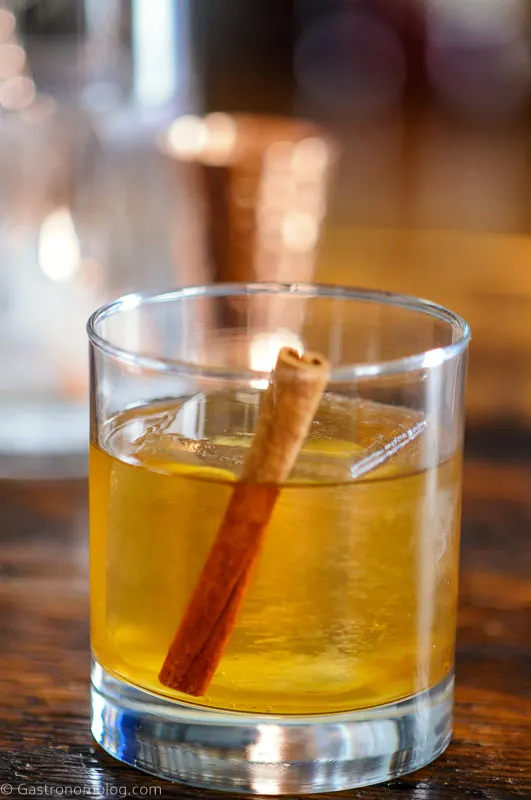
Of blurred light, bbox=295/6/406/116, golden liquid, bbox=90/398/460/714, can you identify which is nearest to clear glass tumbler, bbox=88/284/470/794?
golden liquid, bbox=90/398/460/714

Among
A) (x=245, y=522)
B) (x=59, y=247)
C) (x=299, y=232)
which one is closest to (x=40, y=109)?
(x=59, y=247)

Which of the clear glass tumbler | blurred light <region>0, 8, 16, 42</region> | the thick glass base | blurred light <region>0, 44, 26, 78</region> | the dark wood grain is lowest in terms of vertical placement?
the dark wood grain

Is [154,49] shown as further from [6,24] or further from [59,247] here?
[59,247]

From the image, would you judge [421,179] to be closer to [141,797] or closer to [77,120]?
[77,120]

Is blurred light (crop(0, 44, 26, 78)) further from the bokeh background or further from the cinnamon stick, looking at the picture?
the cinnamon stick

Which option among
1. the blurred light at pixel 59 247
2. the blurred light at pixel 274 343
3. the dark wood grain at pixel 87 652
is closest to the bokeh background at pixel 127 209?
the blurred light at pixel 59 247

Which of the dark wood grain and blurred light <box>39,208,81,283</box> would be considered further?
blurred light <box>39,208,81,283</box>

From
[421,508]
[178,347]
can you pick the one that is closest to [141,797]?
[421,508]

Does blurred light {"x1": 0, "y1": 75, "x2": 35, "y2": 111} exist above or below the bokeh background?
above

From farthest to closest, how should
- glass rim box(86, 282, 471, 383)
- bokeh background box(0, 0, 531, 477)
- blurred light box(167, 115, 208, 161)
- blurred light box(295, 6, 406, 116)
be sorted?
1. blurred light box(295, 6, 406, 116)
2. blurred light box(167, 115, 208, 161)
3. bokeh background box(0, 0, 531, 477)
4. glass rim box(86, 282, 471, 383)
